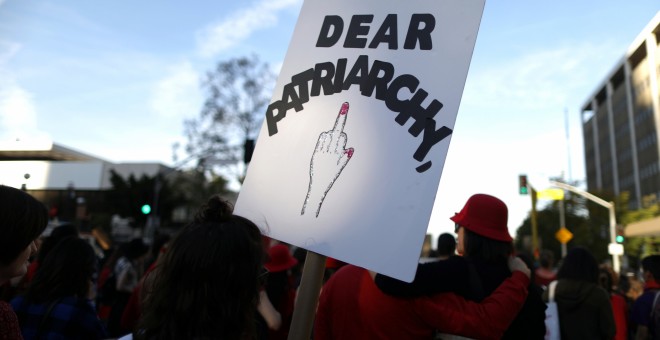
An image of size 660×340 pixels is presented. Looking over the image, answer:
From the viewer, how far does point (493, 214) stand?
2.59 metres

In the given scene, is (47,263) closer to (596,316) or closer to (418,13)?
(418,13)

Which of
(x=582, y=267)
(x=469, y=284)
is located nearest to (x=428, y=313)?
(x=469, y=284)


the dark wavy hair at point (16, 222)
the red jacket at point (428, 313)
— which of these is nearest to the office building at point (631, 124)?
the red jacket at point (428, 313)

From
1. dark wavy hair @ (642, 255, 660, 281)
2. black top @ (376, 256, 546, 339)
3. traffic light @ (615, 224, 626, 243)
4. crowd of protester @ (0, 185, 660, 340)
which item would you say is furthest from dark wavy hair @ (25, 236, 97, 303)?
traffic light @ (615, 224, 626, 243)

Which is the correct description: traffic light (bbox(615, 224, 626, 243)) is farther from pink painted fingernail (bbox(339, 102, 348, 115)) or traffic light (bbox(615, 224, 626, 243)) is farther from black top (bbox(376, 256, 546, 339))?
pink painted fingernail (bbox(339, 102, 348, 115))

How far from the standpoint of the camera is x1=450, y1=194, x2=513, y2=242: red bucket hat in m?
2.56

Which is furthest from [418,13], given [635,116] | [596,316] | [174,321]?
[635,116]

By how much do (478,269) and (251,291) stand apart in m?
1.15

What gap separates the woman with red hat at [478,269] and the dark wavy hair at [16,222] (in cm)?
134

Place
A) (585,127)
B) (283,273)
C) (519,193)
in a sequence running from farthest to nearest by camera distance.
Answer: (585,127) → (519,193) → (283,273)

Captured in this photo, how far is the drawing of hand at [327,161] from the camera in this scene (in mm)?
2125

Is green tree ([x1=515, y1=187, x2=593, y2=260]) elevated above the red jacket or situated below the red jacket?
above

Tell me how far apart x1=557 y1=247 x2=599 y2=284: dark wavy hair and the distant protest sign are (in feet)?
10.3

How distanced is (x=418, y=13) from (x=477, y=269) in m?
1.16
